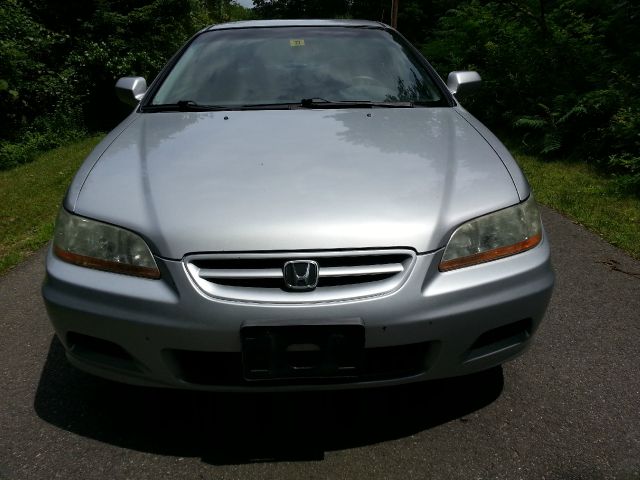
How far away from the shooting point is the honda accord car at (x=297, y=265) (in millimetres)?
1866

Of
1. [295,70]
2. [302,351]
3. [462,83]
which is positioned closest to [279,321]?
[302,351]

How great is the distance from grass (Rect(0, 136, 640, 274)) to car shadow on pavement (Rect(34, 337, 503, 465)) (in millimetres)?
1970

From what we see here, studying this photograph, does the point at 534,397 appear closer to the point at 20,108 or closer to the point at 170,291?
the point at 170,291

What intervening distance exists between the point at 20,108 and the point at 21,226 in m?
5.18

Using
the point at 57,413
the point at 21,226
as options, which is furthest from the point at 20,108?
the point at 57,413

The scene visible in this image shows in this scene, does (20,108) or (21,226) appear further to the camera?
(20,108)

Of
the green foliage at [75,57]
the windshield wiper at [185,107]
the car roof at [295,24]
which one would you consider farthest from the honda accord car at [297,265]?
the green foliage at [75,57]

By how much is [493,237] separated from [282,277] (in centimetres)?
72

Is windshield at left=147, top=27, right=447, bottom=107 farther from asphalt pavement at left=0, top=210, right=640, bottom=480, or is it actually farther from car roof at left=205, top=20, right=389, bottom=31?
asphalt pavement at left=0, top=210, right=640, bottom=480

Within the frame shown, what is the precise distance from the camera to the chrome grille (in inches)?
73.7

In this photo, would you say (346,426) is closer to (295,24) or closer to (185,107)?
(185,107)

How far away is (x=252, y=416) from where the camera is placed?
7.52ft

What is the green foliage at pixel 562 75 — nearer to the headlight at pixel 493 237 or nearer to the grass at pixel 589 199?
the grass at pixel 589 199

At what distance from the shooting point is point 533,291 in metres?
2.04
